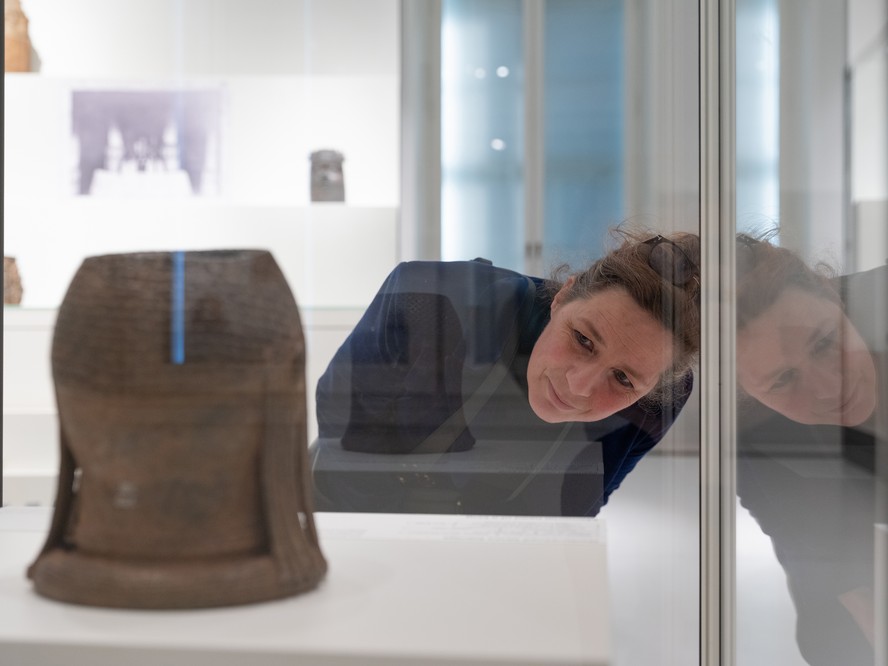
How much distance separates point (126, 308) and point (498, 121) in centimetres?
41

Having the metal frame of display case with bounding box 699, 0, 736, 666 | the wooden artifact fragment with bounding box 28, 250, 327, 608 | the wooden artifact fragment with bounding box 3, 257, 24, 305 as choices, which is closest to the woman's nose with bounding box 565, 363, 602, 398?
the metal frame of display case with bounding box 699, 0, 736, 666

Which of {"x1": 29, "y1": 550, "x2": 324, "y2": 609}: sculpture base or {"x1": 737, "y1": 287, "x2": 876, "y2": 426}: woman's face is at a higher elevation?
{"x1": 737, "y1": 287, "x2": 876, "y2": 426}: woman's face

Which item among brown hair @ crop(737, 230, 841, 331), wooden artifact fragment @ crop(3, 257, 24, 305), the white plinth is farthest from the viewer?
brown hair @ crop(737, 230, 841, 331)

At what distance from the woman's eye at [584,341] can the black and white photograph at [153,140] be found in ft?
1.19

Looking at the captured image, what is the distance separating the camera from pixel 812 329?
2.74 ft

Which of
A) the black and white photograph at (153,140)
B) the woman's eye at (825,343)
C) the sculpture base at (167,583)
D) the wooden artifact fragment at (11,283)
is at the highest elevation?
the black and white photograph at (153,140)

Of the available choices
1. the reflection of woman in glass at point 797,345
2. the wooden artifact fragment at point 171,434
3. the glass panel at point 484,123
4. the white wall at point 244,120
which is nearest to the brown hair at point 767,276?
the reflection of woman in glass at point 797,345

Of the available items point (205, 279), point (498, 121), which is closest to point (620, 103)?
point (498, 121)

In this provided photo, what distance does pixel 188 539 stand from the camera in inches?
21.5

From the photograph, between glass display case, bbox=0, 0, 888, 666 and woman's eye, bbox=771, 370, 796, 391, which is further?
woman's eye, bbox=771, 370, 796, 391

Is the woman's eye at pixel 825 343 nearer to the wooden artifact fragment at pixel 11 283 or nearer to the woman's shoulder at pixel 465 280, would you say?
the woman's shoulder at pixel 465 280

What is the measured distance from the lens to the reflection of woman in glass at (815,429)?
82 centimetres

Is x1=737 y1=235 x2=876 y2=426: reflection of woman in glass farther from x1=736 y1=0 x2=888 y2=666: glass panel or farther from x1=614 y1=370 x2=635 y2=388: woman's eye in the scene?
x1=614 y1=370 x2=635 y2=388: woman's eye

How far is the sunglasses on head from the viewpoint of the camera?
2.60 feet
